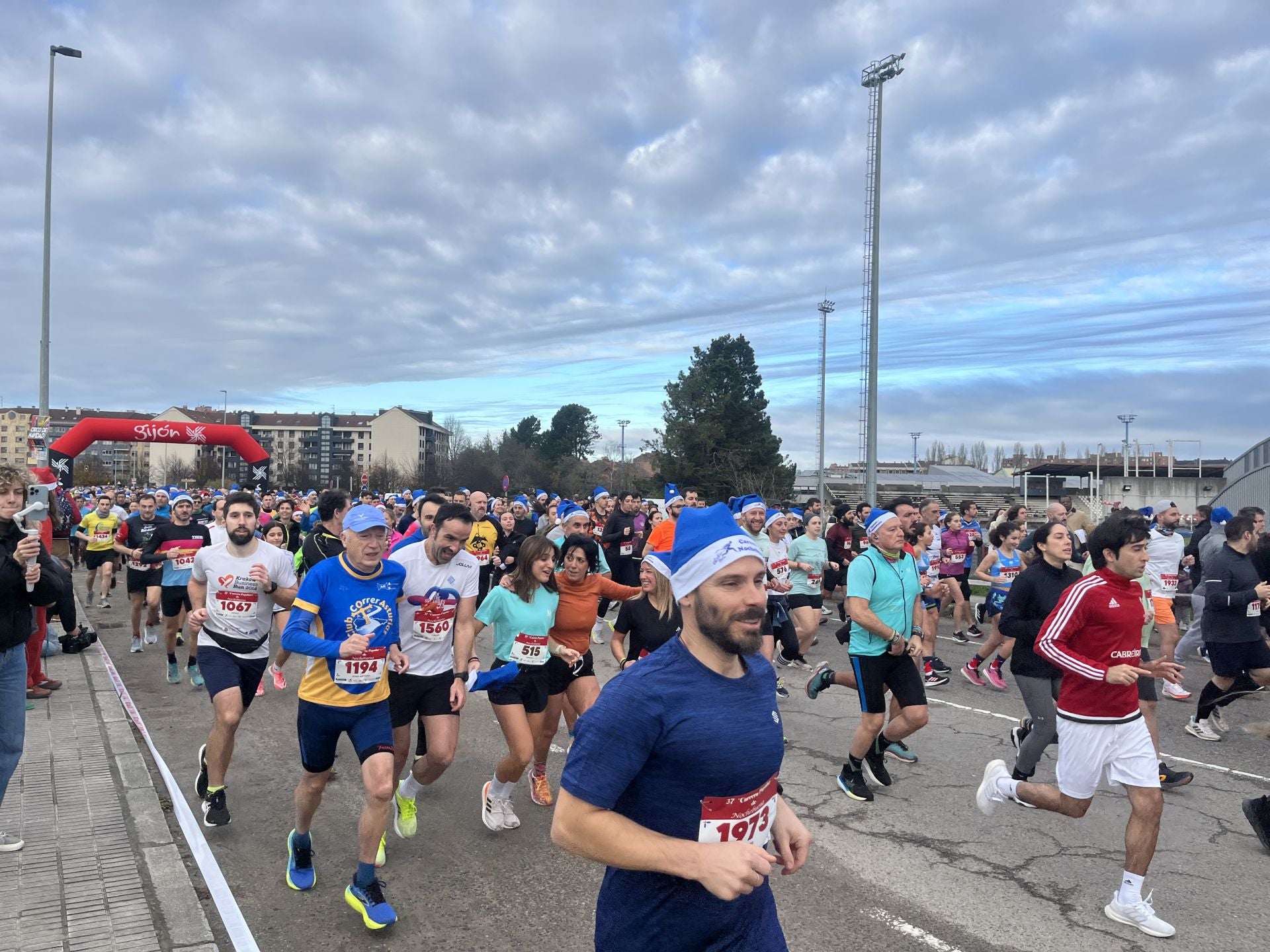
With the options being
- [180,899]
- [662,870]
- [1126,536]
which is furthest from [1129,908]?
[180,899]

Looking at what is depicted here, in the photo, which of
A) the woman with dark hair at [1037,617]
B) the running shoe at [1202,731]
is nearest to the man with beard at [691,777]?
the woman with dark hair at [1037,617]

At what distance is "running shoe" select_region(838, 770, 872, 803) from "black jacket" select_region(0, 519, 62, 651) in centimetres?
513

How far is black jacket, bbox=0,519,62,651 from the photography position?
183 inches

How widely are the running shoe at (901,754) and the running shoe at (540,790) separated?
2729 mm

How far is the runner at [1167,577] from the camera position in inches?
364

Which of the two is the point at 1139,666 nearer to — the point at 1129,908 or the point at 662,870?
the point at 1129,908

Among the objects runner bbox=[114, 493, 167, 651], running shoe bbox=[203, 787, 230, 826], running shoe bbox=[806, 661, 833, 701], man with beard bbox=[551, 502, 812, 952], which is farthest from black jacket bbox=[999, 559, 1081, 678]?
runner bbox=[114, 493, 167, 651]

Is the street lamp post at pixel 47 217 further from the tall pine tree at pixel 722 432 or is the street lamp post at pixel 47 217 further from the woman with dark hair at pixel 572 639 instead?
the tall pine tree at pixel 722 432

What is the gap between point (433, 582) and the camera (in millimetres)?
5277

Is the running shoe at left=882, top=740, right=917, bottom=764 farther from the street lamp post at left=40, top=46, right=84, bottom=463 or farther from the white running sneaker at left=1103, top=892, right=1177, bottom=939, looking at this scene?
the street lamp post at left=40, top=46, right=84, bottom=463

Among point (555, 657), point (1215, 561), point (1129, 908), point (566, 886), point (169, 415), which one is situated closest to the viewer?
point (1129, 908)

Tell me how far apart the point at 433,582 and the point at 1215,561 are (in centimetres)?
639

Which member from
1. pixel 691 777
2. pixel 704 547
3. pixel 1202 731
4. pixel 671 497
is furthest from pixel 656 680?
pixel 671 497

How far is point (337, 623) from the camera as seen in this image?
4.51 meters
